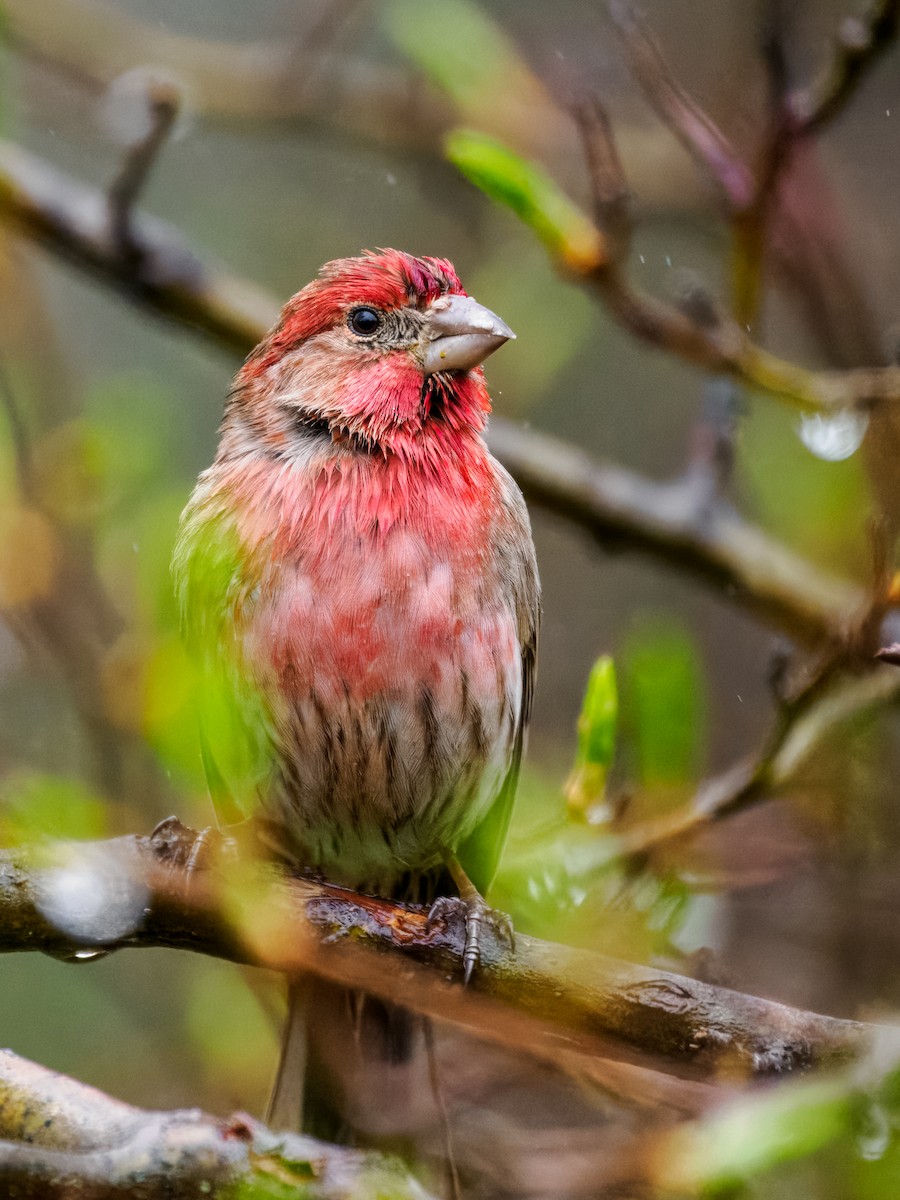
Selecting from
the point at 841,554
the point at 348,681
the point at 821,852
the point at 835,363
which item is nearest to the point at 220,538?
the point at 348,681

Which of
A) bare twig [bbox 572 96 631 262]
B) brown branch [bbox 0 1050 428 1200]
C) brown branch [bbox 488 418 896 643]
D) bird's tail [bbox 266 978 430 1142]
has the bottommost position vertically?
bird's tail [bbox 266 978 430 1142]

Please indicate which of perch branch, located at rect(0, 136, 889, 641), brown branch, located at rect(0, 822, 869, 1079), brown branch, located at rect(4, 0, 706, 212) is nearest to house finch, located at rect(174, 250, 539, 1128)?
brown branch, located at rect(0, 822, 869, 1079)

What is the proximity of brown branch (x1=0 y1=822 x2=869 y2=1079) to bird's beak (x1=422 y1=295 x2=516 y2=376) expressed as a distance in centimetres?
162

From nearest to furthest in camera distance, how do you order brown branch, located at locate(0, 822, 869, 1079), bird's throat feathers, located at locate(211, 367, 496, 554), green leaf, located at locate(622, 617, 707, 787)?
brown branch, located at locate(0, 822, 869, 1079) → green leaf, located at locate(622, 617, 707, 787) → bird's throat feathers, located at locate(211, 367, 496, 554)

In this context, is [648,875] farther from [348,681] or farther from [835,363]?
[835,363]

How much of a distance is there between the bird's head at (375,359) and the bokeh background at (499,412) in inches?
13.7

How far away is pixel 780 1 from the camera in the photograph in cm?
356

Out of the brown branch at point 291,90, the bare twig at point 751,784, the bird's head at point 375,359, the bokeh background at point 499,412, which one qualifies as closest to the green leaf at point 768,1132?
the bokeh background at point 499,412

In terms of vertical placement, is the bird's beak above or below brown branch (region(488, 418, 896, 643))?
above

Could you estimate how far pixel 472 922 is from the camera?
3086mm

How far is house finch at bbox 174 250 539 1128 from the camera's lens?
366 cm

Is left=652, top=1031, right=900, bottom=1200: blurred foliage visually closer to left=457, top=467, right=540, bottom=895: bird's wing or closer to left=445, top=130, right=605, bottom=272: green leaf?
left=457, top=467, right=540, bottom=895: bird's wing

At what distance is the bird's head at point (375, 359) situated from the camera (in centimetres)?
393

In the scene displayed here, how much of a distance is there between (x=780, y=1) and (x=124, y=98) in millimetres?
2572
